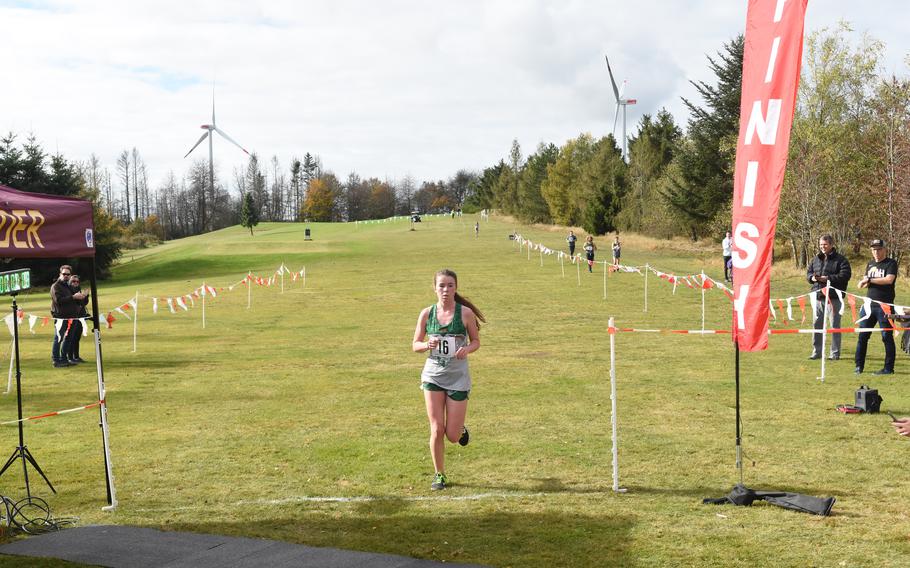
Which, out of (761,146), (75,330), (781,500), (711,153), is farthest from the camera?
(711,153)

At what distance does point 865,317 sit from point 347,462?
9.66 meters

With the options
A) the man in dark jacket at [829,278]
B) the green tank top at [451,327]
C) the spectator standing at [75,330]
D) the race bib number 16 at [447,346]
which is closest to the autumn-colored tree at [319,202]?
the spectator standing at [75,330]

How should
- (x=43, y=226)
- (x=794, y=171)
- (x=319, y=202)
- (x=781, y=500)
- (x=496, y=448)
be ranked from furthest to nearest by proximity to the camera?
(x=319, y=202)
(x=794, y=171)
(x=496, y=448)
(x=781, y=500)
(x=43, y=226)

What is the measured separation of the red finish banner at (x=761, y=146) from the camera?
7012 mm

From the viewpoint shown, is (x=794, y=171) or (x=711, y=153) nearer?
(x=794, y=171)

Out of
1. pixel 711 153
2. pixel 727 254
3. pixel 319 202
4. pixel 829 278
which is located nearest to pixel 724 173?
pixel 711 153

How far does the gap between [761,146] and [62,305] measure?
15.3 m

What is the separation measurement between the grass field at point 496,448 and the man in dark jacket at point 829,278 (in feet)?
2.35

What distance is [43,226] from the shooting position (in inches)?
269

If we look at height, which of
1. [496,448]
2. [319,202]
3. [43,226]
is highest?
[319,202]

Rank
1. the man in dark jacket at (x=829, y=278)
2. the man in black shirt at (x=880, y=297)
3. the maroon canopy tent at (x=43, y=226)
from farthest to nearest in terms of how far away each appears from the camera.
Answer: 1. the man in dark jacket at (x=829, y=278)
2. the man in black shirt at (x=880, y=297)
3. the maroon canopy tent at (x=43, y=226)

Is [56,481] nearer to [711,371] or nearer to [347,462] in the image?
[347,462]

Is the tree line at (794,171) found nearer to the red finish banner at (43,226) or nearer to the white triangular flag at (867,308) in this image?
the white triangular flag at (867,308)

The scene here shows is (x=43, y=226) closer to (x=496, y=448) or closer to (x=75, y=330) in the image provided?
(x=496, y=448)
